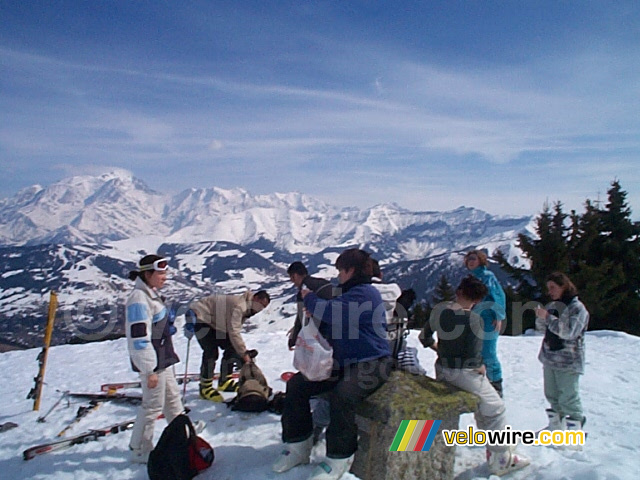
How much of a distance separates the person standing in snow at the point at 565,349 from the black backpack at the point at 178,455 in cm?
475

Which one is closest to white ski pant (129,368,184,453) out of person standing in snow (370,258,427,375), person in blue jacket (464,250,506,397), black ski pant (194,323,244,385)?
black ski pant (194,323,244,385)

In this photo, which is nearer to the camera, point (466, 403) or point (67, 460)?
point (466, 403)

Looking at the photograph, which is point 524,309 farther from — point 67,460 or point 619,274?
point 67,460

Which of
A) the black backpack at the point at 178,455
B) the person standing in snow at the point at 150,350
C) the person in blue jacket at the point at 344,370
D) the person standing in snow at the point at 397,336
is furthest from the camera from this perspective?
the person standing in snow at the point at 397,336

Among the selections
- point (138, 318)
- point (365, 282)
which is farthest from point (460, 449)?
point (138, 318)

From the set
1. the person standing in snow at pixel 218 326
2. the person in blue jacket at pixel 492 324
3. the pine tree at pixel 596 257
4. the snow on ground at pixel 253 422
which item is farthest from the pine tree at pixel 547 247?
the person standing in snow at pixel 218 326

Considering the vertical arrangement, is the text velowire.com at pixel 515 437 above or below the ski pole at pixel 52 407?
above

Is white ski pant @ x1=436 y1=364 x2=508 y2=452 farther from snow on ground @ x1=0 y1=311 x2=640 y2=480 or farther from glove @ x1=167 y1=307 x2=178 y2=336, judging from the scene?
glove @ x1=167 y1=307 x2=178 y2=336

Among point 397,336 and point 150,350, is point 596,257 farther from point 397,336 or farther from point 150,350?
point 150,350

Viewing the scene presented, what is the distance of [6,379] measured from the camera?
1034 centimetres

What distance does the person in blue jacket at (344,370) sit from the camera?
178 inches

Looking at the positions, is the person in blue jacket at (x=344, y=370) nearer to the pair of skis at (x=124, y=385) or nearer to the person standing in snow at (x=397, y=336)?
the person standing in snow at (x=397, y=336)

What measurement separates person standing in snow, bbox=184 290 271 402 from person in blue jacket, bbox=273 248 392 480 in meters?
2.93

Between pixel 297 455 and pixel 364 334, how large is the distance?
159cm
